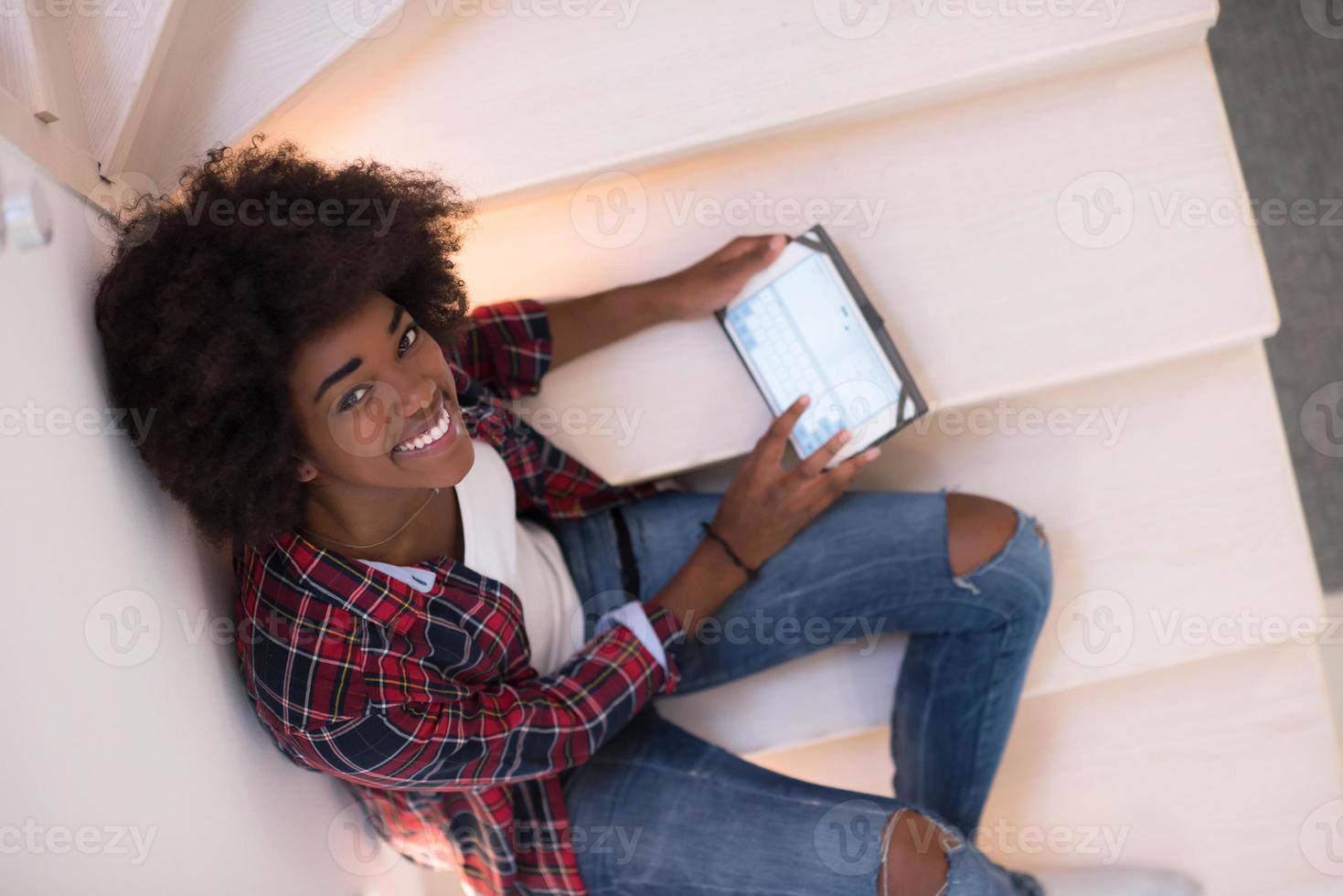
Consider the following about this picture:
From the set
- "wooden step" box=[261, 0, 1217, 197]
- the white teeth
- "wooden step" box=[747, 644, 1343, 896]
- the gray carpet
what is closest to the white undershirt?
the white teeth

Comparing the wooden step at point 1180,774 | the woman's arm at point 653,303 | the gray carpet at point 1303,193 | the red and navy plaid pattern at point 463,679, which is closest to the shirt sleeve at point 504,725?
the red and navy plaid pattern at point 463,679

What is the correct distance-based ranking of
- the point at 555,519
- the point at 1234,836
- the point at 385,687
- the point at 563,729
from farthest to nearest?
the point at 1234,836, the point at 555,519, the point at 563,729, the point at 385,687

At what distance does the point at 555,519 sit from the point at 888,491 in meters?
0.40

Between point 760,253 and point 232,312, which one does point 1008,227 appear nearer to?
point 760,253

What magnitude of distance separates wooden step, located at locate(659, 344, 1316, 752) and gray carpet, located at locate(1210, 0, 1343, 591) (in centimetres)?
34

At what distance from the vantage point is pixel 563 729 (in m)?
1.02

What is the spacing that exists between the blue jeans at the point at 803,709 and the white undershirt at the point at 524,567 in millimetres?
32

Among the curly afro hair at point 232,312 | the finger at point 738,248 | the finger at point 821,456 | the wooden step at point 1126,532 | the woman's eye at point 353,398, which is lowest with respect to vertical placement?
the wooden step at point 1126,532

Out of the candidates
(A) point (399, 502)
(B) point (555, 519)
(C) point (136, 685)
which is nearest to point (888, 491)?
(B) point (555, 519)

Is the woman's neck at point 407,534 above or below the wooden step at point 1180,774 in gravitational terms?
above

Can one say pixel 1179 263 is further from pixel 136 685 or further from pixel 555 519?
pixel 136 685

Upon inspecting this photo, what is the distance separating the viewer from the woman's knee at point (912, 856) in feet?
3.48

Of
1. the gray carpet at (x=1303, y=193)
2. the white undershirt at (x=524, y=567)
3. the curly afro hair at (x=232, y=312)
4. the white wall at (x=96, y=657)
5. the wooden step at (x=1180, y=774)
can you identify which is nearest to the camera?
the white wall at (x=96, y=657)

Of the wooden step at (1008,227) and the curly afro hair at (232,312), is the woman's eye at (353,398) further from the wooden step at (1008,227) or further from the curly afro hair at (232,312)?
the wooden step at (1008,227)
